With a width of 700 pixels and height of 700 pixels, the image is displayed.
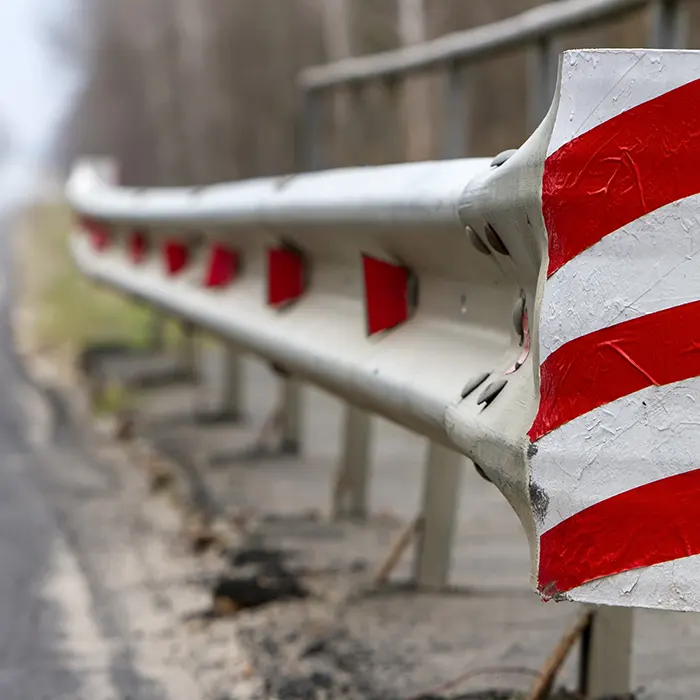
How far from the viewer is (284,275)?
12.3 feet

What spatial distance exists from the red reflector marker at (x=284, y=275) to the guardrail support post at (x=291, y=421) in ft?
7.50

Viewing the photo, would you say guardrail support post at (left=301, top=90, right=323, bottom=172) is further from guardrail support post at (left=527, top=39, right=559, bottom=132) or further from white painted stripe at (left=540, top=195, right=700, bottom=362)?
white painted stripe at (left=540, top=195, right=700, bottom=362)

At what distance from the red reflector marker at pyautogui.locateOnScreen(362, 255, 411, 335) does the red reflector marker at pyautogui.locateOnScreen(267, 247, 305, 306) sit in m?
0.78

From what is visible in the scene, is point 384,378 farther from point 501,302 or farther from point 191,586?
point 191,586

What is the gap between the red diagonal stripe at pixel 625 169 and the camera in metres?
1.67

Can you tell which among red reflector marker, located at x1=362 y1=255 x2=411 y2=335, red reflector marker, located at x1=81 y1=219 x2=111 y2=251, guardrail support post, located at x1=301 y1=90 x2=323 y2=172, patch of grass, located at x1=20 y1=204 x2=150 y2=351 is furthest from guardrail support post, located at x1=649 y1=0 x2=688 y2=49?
patch of grass, located at x1=20 y1=204 x2=150 y2=351

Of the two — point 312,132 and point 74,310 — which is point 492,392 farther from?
point 74,310

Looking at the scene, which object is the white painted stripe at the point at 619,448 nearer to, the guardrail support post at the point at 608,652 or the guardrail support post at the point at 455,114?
the guardrail support post at the point at 608,652

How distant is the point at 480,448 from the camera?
190 centimetres

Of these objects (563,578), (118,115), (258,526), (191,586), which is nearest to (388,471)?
(258,526)

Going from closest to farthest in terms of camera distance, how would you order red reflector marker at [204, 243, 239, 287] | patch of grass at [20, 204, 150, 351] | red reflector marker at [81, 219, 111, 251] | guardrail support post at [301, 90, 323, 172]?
red reflector marker at [204, 243, 239, 287] → guardrail support post at [301, 90, 323, 172] → red reflector marker at [81, 219, 111, 251] → patch of grass at [20, 204, 150, 351]

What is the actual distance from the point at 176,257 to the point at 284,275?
1.80m

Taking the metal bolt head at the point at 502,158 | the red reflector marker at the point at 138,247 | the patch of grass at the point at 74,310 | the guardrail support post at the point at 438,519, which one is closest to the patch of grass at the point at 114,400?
the patch of grass at the point at 74,310

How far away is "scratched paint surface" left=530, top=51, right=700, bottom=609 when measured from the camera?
1678 mm
